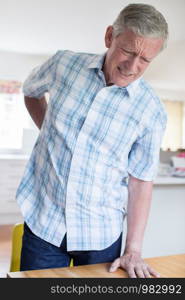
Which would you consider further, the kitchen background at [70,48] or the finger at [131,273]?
the kitchen background at [70,48]

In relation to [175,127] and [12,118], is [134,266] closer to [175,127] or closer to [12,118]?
[12,118]

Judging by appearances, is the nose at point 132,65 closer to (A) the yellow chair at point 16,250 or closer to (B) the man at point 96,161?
(B) the man at point 96,161

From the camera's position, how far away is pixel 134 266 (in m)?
1.11

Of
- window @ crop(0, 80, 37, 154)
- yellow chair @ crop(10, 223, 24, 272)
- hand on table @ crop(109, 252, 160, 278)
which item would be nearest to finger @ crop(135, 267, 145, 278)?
hand on table @ crop(109, 252, 160, 278)

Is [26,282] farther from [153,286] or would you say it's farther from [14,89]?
[14,89]

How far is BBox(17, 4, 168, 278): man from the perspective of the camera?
1.16 meters

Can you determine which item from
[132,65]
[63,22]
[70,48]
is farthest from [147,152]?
[70,48]

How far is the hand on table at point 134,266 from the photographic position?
1076 millimetres

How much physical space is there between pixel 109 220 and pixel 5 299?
1.52 ft

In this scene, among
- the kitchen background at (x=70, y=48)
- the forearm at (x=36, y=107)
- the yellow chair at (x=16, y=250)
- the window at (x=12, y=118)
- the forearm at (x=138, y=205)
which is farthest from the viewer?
the window at (x=12, y=118)

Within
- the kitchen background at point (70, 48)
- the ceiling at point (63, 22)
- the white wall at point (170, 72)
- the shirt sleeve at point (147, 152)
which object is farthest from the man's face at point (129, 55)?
the white wall at point (170, 72)

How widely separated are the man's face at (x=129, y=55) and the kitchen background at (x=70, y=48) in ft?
6.34

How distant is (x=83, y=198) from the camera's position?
1.18 m

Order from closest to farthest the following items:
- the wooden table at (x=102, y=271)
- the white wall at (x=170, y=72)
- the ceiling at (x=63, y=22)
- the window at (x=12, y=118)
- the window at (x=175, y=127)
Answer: the wooden table at (x=102, y=271) < the ceiling at (x=63, y=22) < the white wall at (x=170, y=72) < the window at (x=12, y=118) < the window at (x=175, y=127)
